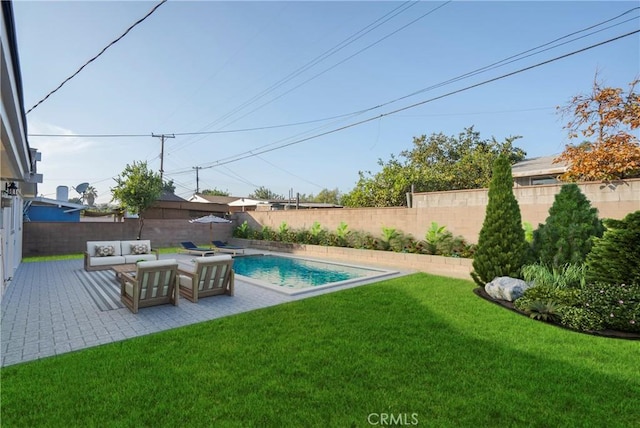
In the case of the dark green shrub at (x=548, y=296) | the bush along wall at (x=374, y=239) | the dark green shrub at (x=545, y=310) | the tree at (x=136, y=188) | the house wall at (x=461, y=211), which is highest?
the tree at (x=136, y=188)

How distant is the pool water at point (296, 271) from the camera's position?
10.5 m

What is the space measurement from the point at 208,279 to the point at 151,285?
131 centimetres

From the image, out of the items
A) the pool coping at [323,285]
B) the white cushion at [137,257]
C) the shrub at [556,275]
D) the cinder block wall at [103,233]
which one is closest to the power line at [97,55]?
the white cushion at [137,257]

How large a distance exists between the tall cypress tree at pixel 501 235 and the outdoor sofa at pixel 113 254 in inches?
432

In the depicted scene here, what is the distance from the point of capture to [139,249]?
39.4ft

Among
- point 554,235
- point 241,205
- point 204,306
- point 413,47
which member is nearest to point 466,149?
point 413,47

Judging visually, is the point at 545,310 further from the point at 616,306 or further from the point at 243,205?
the point at 243,205

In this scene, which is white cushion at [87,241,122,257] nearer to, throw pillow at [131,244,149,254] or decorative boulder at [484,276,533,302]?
throw pillow at [131,244,149,254]

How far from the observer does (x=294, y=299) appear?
7.50 m

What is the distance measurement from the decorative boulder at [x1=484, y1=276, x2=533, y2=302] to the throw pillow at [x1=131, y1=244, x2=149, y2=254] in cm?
1197

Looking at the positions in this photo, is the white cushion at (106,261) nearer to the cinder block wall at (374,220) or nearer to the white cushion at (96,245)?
the white cushion at (96,245)

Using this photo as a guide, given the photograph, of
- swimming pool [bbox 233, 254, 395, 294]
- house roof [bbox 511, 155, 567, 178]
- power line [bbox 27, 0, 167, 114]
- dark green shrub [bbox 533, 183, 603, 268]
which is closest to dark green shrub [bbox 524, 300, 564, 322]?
dark green shrub [bbox 533, 183, 603, 268]

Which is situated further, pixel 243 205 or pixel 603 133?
pixel 243 205

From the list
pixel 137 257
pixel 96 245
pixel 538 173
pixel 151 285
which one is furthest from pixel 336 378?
pixel 538 173
